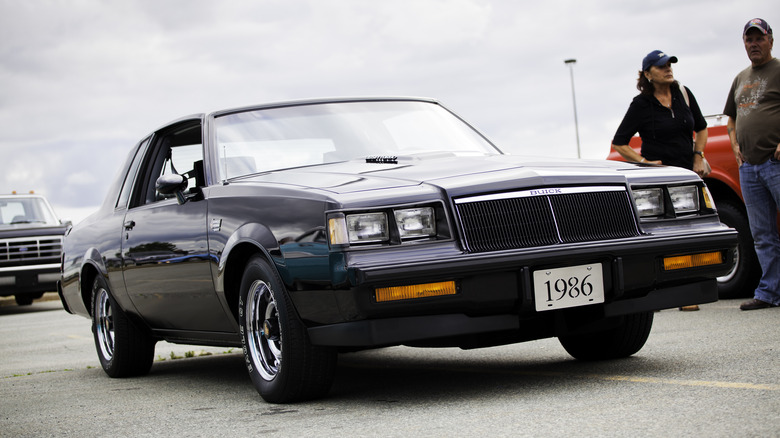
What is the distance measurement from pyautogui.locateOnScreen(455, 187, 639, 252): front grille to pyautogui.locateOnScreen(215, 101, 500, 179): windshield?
1.31 metres

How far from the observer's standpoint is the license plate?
4.42m

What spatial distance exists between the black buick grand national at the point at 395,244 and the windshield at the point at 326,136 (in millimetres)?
12

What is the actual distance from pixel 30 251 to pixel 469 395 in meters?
13.7

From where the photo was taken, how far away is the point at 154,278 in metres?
6.12

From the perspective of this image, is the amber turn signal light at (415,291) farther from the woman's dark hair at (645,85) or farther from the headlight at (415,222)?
the woman's dark hair at (645,85)

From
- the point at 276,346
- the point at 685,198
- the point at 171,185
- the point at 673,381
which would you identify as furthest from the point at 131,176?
the point at 673,381

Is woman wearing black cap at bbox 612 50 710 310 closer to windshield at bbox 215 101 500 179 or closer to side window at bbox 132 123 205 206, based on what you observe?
windshield at bbox 215 101 500 179

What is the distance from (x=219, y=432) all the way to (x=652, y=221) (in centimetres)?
227

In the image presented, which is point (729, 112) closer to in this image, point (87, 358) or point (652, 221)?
point (652, 221)

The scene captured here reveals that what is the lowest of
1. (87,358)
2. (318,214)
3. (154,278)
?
(87,358)

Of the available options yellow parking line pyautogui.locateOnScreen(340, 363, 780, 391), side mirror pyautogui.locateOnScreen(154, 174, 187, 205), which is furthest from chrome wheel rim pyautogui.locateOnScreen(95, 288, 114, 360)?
yellow parking line pyautogui.locateOnScreen(340, 363, 780, 391)

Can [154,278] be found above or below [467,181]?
below

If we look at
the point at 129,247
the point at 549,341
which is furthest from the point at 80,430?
the point at 549,341

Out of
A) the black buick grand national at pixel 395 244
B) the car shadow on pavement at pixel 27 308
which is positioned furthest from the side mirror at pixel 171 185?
the car shadow on pavement at pixel 27 308
